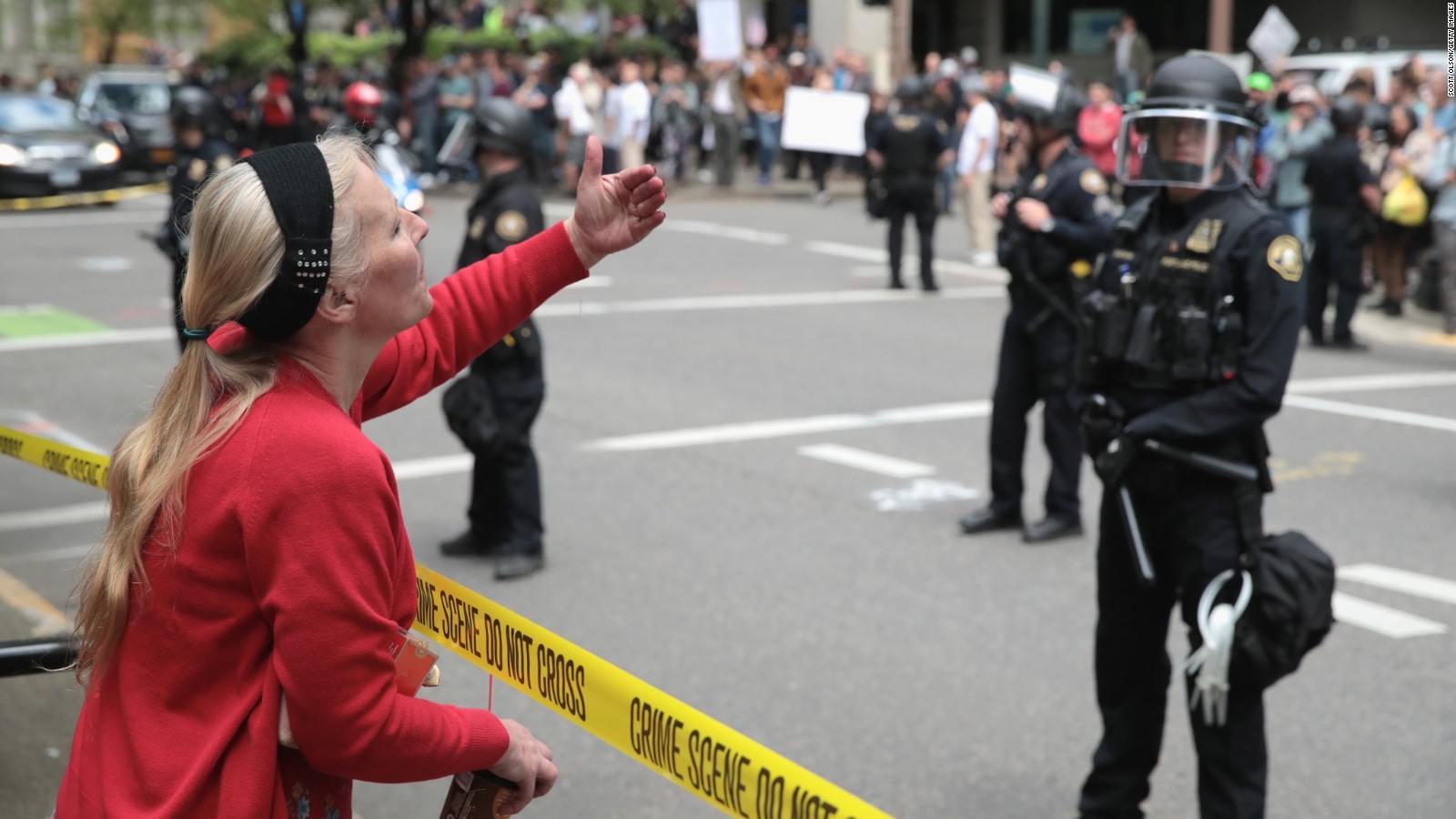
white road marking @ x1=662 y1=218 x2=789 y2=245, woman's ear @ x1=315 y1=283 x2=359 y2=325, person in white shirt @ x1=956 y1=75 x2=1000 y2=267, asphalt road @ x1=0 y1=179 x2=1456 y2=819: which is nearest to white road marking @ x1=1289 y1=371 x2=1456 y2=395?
asphalt road @ x1=0 y1=179 x2=1456 y2=819

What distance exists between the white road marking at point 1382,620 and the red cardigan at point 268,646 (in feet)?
16.1

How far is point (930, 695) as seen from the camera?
5.31 m

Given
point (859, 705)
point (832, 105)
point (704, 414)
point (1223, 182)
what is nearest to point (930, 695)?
point (859, 705)

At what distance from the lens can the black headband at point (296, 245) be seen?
1863mm

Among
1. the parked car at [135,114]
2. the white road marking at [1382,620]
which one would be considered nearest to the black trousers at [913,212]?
the white road marking at [1382,620]

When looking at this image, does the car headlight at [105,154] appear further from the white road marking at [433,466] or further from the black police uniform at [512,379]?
the black police uniform at [512,379]

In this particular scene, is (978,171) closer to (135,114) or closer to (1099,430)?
(1099,430)

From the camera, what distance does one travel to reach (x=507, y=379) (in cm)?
675

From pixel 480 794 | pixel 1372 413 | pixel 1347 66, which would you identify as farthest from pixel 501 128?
pixel 1347 66

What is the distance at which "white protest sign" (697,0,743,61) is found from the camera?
81.6 feet

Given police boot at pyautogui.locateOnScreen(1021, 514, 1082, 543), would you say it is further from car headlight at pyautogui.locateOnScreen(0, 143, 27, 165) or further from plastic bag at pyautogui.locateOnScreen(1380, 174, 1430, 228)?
car headlight at pyautogui.locateOnScreen(0, 143, 27, 165)

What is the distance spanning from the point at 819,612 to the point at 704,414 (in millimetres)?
3722

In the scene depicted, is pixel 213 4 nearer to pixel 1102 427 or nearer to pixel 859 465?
pixel 859 465

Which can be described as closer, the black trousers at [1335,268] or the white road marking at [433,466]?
the white road marking at [433,466]
